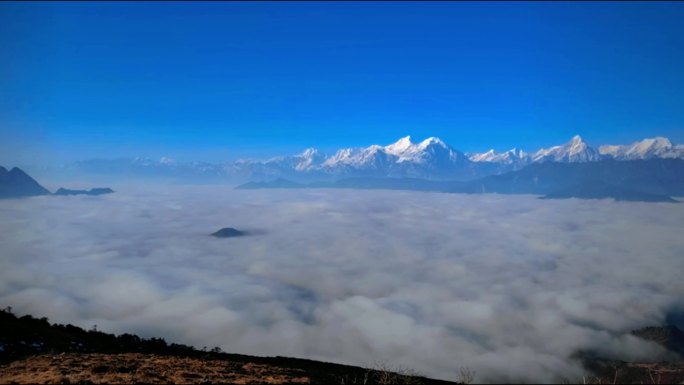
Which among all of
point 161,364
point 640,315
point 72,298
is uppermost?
point 161,364

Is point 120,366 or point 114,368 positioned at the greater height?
point 114,368

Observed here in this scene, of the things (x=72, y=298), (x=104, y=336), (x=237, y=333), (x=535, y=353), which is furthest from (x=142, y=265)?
(x=104, y=336)

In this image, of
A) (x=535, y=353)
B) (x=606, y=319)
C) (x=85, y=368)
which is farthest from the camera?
(x=606, y=319)

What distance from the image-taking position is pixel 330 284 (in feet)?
564

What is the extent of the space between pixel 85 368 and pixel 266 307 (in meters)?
122

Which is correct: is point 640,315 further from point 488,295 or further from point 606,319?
point 488,295

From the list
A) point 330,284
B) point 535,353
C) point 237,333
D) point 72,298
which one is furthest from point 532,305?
point 72,298

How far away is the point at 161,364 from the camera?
16.5m

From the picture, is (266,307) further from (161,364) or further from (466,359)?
(161,364)

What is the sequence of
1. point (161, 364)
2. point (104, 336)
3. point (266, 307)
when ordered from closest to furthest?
point (161, 364)
point (104, 336)
point (266, 307)

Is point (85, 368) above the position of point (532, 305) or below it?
above

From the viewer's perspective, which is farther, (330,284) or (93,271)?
(330,284)

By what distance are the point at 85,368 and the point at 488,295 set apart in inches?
6681

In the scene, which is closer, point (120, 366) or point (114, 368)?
point (114, 368)
